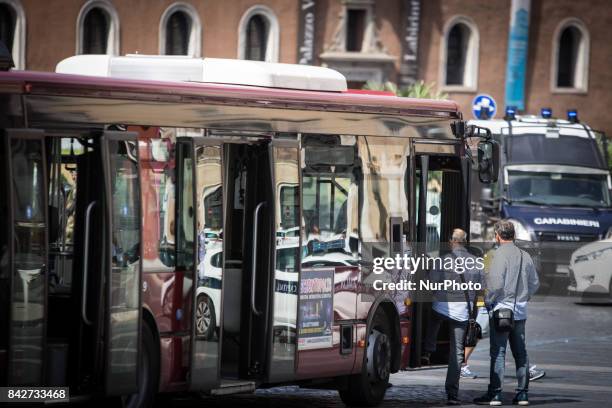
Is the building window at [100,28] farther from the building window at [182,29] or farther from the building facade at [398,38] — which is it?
the building window at [182,29]

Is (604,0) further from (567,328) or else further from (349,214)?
(349,214)

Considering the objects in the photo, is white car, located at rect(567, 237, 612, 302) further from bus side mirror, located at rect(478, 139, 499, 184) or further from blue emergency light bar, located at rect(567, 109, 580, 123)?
bus side mirror, located at rect(478, 139, 499, 184)

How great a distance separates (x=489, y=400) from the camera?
1352 centimetres

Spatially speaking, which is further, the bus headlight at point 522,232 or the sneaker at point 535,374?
the bus headlight at point 522,232

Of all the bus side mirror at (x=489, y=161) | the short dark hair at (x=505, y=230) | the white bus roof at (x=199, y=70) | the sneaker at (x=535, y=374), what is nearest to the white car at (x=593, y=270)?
the sneaker at (x=535, y=374)

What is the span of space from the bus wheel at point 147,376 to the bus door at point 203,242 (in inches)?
12.3

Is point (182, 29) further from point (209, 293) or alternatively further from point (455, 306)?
point (209, 293)

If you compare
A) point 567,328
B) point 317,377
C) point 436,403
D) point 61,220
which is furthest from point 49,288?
point 567,328

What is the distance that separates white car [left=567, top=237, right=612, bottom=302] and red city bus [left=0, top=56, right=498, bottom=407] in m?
11.6

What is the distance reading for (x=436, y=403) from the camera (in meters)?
13.6

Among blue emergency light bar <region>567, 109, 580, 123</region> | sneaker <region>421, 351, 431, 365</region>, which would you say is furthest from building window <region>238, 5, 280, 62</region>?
sneaker <region>421, 351, 431, 365</region>

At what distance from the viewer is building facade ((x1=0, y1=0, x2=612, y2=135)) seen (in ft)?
168

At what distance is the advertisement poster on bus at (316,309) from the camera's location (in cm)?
1215

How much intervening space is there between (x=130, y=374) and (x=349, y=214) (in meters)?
2.73
